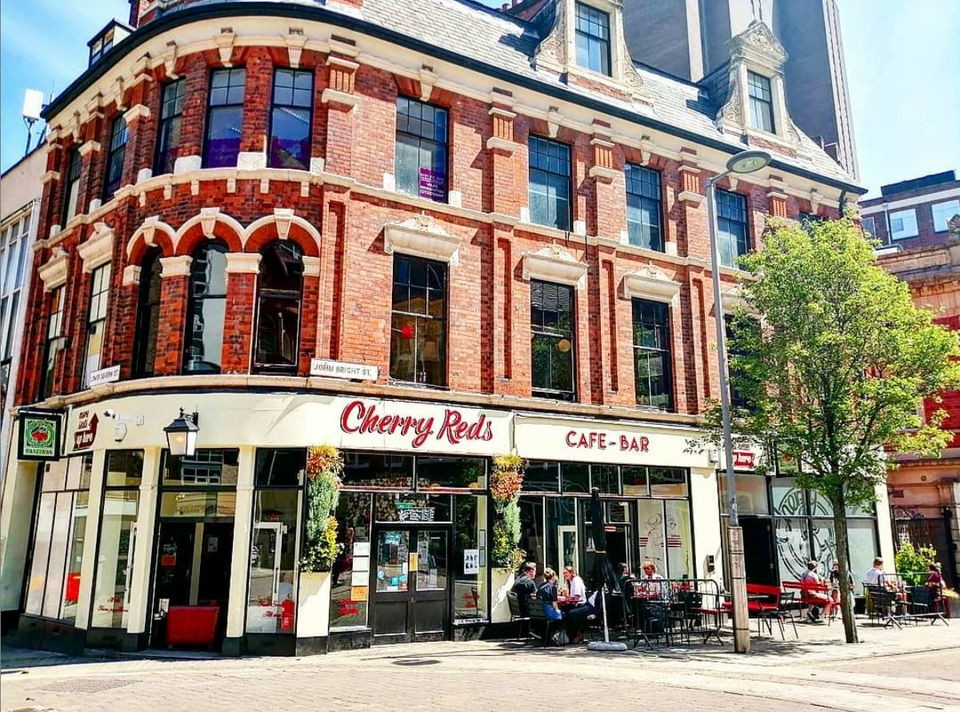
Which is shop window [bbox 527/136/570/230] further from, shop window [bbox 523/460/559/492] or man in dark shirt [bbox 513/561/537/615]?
man in dark shirt [bbox 513/561/537/615]

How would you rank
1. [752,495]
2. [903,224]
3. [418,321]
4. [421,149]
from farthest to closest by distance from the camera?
1. [903,224]
2. [752,495]
3. [421,149]
4. [418,321]

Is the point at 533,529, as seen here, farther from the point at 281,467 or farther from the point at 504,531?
the point at 281,467

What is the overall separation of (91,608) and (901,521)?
2340 centimetres

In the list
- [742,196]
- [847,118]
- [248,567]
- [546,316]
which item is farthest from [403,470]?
[847,118]

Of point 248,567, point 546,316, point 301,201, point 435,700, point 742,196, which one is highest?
point 742,196

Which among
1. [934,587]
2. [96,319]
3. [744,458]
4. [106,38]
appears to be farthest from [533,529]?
[106,38]

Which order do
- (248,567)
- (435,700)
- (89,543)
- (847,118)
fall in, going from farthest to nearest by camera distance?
(847,118) < (89,543) < (248,567) < (435,700)

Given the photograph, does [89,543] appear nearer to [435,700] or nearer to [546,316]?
[435,700]

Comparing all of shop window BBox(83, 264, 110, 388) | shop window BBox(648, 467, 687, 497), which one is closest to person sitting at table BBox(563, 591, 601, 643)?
shop window BBox(648, 467, 687, 497)

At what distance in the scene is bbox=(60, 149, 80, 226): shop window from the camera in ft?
63.1

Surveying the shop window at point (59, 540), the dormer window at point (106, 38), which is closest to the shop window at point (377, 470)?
the shop window at point (59, 540)

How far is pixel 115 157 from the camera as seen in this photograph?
1762 centimetres

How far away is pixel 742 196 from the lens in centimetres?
2188

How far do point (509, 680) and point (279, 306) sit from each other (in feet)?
26.5
